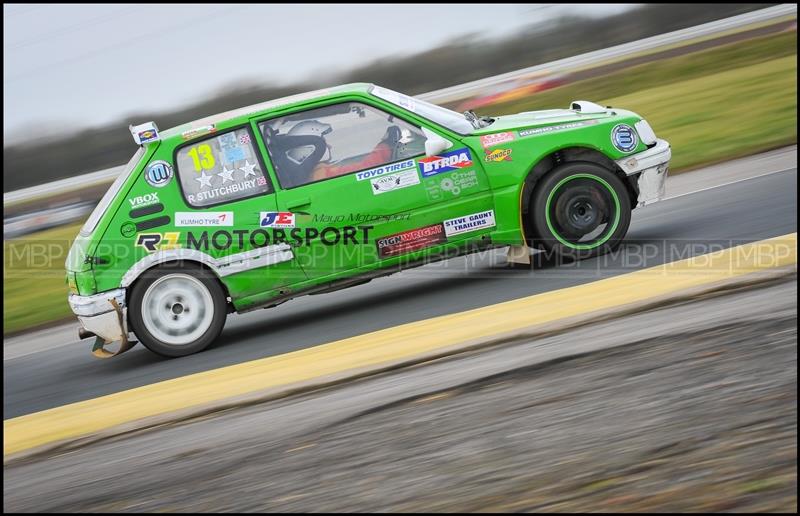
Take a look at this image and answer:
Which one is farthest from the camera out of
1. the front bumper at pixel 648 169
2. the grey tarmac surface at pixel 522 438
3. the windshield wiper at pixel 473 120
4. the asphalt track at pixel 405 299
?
the windshield wiper at pixel 473 120

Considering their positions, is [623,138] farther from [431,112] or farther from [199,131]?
[199,131]

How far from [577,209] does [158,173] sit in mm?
3257

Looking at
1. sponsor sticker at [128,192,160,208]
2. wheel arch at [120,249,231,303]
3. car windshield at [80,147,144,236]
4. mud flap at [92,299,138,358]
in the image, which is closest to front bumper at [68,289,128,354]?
mud flap at [92,299,138,358]

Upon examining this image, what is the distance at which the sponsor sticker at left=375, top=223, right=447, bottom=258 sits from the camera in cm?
670

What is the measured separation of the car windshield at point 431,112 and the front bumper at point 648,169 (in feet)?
4.09

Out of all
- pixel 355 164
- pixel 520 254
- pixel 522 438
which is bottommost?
pixel 522 438

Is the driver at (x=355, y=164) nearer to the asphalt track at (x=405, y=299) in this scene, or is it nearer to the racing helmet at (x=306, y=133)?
the racing helmet at (x=306, y=133)

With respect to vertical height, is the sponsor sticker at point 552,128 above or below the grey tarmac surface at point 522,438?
above

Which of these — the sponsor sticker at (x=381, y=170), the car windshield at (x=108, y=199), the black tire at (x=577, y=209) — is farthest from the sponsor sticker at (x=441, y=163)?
the car windshield at (x=108, y=199)

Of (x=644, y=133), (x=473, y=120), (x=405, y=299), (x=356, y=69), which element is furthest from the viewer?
(x=356, y=69)

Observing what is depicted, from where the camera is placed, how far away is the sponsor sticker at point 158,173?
6.73m

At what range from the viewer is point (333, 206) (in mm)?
6637

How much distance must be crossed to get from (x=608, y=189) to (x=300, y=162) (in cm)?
239

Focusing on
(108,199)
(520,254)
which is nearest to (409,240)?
(520,254)
